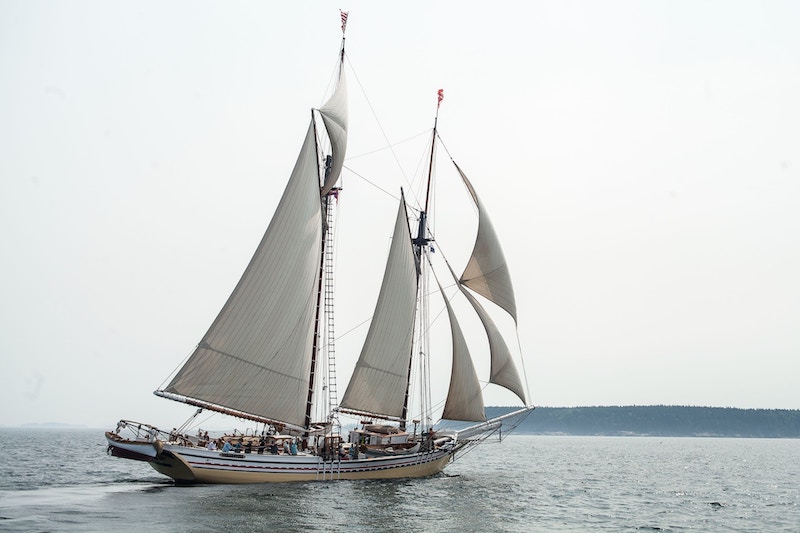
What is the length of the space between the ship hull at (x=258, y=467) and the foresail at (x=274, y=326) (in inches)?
93.5

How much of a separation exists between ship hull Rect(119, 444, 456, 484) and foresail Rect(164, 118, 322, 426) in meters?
2.37

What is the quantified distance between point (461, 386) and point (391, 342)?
594 cm

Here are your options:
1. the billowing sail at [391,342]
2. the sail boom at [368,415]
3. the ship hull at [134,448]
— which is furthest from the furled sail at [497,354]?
the ship hull at [134,448]

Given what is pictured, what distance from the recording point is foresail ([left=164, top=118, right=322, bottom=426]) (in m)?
38.2

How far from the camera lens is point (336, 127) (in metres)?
43.3

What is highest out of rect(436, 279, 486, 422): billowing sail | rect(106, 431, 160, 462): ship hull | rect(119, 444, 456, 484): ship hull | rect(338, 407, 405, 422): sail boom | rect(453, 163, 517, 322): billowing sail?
rect(453, 163, 517, 322): billowing sail

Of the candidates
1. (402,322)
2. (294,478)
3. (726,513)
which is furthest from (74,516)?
(726,513)

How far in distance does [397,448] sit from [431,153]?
68.7 ft

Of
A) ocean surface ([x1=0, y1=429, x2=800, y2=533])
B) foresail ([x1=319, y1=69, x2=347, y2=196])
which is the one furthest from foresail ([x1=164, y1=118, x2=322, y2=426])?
ocean surface ([x1=0, y1=429, x2=800, y2=533])

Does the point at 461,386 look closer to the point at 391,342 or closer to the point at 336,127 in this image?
the point at 391,342

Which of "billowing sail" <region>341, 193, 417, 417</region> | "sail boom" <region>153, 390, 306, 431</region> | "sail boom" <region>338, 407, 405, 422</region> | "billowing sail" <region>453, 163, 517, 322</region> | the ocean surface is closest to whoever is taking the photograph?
the ocean surface

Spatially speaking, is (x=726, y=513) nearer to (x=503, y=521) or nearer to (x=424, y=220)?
(x=503, y=521)

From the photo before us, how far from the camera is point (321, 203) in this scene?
44062mm

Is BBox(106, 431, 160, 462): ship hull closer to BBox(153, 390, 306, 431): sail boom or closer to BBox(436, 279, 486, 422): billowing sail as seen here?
BBox(153, 390, 306, 431): sail boom
